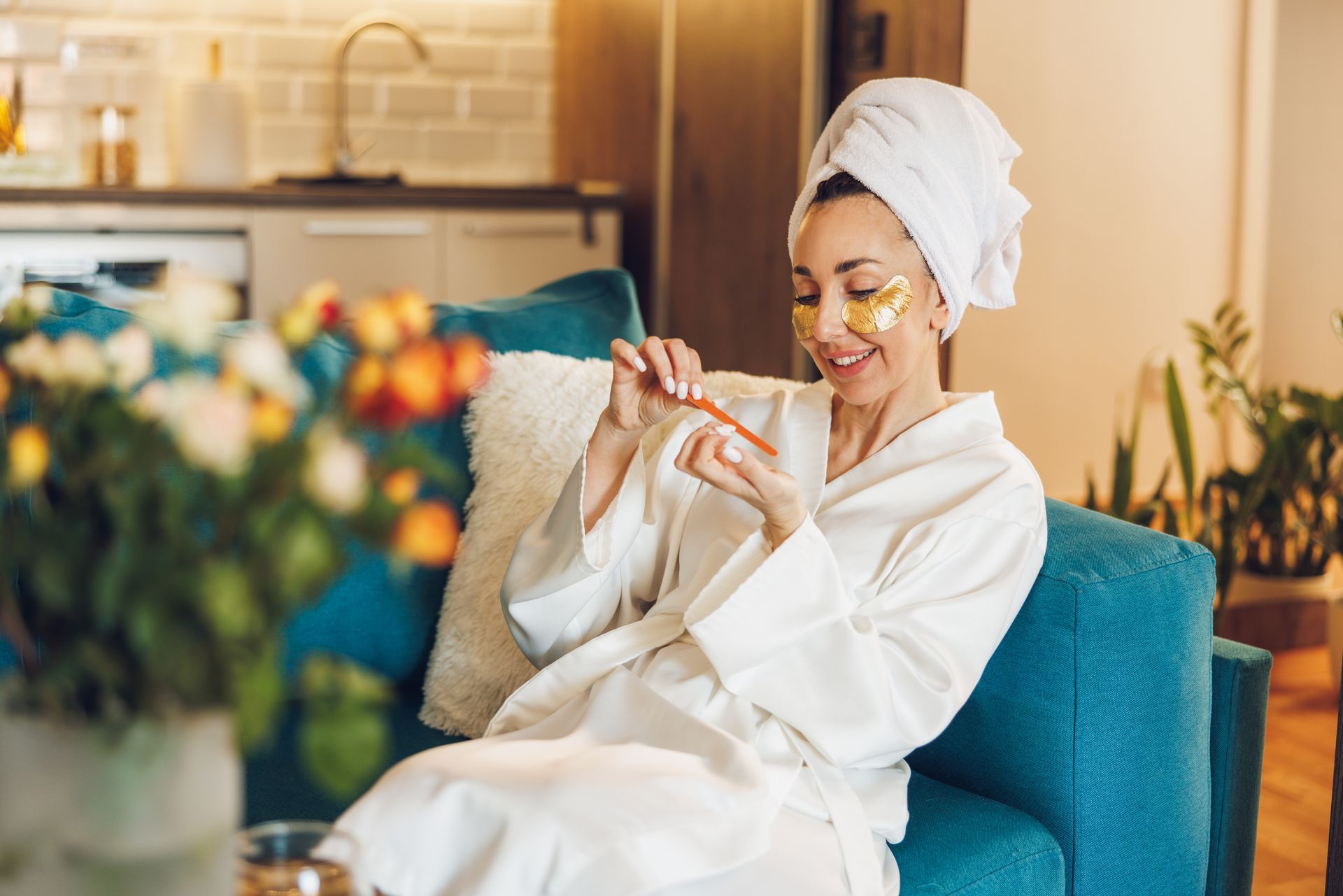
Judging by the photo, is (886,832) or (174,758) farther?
(886,832)

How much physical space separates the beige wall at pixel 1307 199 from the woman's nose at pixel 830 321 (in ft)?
11.9

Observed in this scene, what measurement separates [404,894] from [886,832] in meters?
0.48

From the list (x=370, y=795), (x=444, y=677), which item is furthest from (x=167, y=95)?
(x=370, y=795)

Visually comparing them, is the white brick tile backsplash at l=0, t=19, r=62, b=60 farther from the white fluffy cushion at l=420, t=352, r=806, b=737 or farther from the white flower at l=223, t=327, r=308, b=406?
the white flower at l=223, t=327, r=308, b=406

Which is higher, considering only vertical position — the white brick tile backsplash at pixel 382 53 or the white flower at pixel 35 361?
the white brick tile backsplash at pixel 382 53

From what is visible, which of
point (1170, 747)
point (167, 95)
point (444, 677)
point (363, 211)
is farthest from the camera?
point (167, 95)

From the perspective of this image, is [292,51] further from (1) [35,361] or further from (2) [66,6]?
(1) [35,361]

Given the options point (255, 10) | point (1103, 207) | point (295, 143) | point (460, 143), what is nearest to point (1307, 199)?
point (1103, 207)

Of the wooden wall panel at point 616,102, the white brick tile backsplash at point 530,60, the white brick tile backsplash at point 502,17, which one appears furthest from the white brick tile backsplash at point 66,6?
the wooden wall panel at point 616,102

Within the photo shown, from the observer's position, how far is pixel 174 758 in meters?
0.66

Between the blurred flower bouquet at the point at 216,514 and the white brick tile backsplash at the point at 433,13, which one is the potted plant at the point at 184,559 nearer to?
the blurred flower bouquet at the point at 216,514

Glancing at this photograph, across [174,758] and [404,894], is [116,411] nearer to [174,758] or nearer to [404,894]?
[174,758]

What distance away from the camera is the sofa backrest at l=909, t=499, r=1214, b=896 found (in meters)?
1.39

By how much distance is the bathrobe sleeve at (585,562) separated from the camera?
1.51 meters
